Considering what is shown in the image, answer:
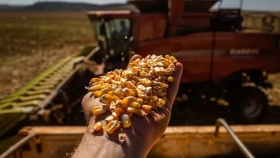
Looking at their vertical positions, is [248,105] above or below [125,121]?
below

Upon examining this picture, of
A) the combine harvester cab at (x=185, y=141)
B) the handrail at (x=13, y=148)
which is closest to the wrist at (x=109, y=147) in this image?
the handrail at (x=13, y=148)

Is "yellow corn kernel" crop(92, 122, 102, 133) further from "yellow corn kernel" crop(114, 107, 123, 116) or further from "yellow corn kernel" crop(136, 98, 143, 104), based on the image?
"yellow corn kernel" crop(136, 98, 143, 104)

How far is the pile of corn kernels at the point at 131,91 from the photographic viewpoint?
143 cm

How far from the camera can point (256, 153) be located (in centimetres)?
330

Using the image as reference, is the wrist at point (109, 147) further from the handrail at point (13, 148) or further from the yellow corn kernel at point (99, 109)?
the handrail at point (13, 148)

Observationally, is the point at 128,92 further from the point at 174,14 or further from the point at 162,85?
the point at 174,14

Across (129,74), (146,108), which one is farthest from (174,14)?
(146,108)

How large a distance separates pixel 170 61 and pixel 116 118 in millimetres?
880

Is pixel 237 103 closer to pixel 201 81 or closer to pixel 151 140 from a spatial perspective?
pixel 201 81

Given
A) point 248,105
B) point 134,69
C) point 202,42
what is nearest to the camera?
point 134,69

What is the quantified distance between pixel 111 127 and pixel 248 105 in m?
5.10

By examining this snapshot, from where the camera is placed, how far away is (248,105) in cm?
591

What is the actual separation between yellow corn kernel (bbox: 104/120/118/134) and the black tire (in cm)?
489

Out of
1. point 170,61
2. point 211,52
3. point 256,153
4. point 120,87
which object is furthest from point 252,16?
point 120,87
